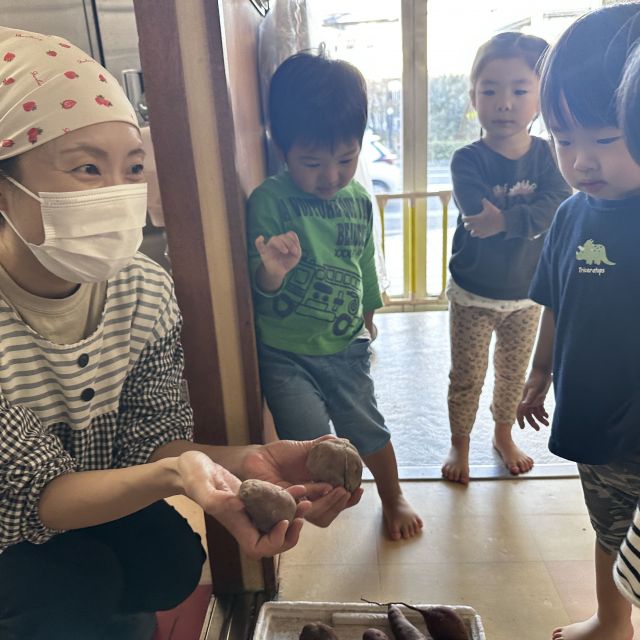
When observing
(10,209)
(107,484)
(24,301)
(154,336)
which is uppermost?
(10,209)

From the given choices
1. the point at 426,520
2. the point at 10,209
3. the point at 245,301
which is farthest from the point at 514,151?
the point at 10,209

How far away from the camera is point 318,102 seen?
1175mm

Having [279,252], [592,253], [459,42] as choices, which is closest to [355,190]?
[279,252]

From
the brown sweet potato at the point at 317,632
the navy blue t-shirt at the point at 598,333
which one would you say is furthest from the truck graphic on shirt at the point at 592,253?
the brown sweet potato at the point at 317,632

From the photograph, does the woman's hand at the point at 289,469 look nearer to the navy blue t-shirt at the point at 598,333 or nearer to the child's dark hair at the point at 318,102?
the navy blue t-shirt at the point at 598,333

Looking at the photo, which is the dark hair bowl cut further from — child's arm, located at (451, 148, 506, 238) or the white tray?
the white tray

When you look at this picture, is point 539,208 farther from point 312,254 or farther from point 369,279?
point 312,254

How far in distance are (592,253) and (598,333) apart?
0.45 feet

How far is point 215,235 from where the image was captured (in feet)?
3.40

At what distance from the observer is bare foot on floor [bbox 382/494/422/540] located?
148cm

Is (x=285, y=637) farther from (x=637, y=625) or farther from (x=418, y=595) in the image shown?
(x=637, y=625)

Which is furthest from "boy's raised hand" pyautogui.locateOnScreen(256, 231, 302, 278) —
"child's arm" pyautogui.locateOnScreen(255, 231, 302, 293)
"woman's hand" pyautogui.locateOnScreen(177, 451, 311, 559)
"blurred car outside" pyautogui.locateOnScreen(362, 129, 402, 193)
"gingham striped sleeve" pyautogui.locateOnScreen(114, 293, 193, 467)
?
"blurred car outside" pyautogui.locateOnScreen(362, 129, 402, 193)

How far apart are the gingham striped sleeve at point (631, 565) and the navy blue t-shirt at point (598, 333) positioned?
256mm

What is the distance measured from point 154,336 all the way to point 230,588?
0.65m
